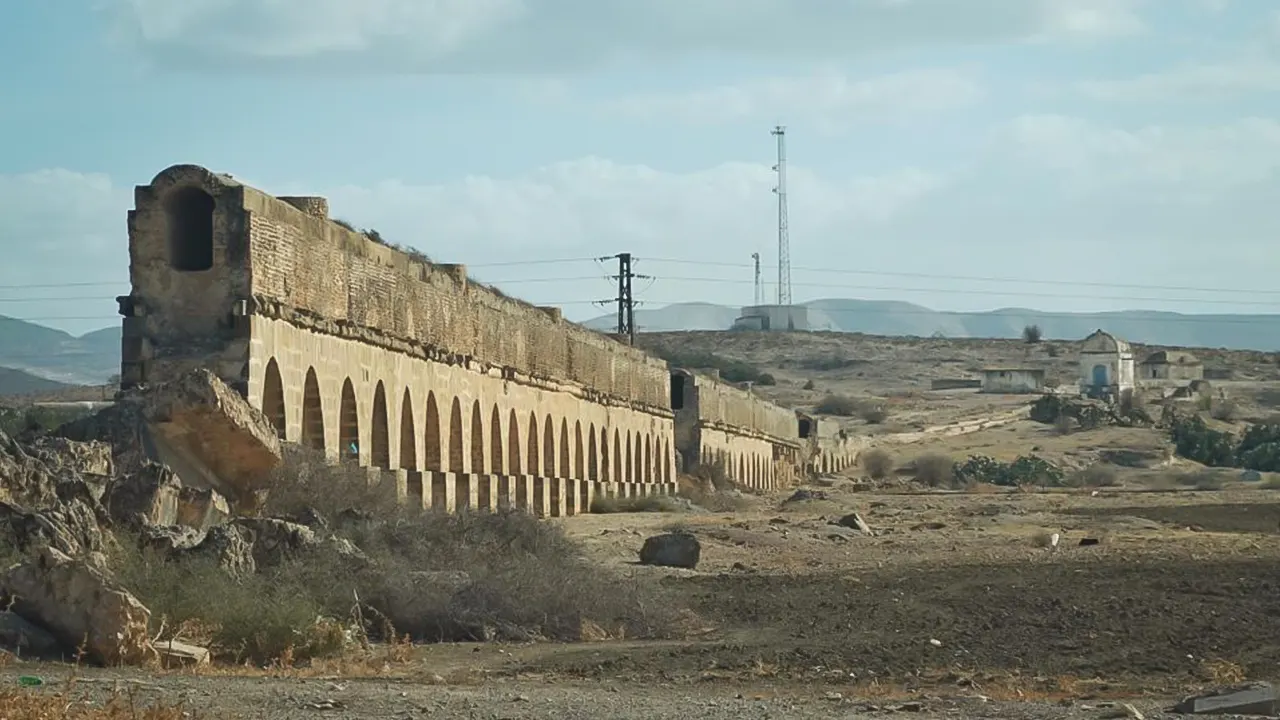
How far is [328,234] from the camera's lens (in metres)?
25.2

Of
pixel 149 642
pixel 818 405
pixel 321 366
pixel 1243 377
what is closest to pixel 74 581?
pixel 149 642

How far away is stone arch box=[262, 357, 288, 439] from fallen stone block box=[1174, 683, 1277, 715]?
44.8 ft

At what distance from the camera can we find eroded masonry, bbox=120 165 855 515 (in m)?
21.8

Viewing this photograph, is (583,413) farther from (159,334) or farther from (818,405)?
(818,405)

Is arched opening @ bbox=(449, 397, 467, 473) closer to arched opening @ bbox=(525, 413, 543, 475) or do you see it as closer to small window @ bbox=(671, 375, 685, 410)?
arched opening @ bbox=(525, 413, 543, 475)

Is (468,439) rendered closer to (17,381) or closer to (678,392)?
(678,392)

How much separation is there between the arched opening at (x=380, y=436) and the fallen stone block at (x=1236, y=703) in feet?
59.0

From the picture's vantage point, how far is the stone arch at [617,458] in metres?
47.5

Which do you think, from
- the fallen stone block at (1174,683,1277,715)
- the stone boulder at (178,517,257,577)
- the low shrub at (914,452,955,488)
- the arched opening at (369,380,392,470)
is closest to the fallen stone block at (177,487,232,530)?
the stone boulder at (178,517,257,577)

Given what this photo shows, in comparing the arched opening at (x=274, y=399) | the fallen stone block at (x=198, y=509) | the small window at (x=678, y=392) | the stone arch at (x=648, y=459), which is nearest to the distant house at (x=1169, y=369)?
the small window at (x=678, y=392)

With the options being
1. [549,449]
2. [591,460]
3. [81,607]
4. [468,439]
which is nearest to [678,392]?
[591,460]

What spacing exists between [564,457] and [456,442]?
30.0ft

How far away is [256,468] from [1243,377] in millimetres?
107449

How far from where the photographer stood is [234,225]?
849 inches
